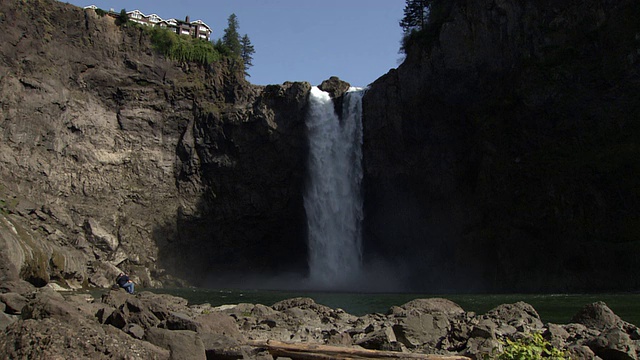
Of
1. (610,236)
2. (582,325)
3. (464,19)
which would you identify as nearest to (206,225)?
(464,19)

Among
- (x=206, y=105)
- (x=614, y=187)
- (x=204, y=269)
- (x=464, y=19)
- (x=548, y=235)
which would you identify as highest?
(x=464, y=19)

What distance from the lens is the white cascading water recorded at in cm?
4850

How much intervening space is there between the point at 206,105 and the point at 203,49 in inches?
264

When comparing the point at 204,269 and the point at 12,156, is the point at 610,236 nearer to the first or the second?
the point at 204,269

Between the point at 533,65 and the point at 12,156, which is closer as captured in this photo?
the point at 533,65

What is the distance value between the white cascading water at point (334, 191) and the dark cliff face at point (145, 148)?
1.42 metres

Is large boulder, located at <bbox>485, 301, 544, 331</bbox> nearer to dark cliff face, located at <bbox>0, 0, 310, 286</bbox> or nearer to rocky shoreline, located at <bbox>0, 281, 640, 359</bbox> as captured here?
rocky shoreline, located at <bbox>0, 281, 640, 359</bbox>

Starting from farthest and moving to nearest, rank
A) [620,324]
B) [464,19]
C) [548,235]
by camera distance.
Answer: [464,19] → [548,235] → [620,324]

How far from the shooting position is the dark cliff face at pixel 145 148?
45.1m

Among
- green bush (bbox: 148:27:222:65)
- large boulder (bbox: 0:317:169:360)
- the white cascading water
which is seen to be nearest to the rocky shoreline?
large boulder (bbox: 0:317:169:360)

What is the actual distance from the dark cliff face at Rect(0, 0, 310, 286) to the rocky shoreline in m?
30.6

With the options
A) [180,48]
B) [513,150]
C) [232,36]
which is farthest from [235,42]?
[513,150]

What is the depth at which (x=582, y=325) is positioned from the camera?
1459 cm

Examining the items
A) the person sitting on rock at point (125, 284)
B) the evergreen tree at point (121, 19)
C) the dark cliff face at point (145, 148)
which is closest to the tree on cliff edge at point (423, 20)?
the dark cliff face at point (145, 148)
